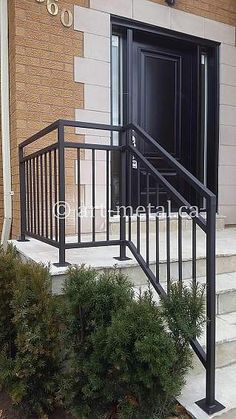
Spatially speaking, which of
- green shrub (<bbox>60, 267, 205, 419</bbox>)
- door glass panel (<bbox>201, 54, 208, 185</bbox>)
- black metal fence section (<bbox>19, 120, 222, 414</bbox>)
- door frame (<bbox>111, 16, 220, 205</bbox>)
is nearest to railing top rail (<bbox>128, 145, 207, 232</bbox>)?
black metal fence section (<bbox>19, 120, 222, 414</bbox>)

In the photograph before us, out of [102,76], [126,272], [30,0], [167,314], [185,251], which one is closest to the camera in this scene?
[167,314]

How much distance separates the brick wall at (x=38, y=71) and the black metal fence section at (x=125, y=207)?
1.08 feet

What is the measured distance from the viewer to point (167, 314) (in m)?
1.54

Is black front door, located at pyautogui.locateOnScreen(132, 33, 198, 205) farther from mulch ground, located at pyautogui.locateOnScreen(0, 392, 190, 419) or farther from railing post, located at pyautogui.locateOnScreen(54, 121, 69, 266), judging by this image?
mulch ground, located at pyautogui.locateOnScreen(0, 392, 190, 419)

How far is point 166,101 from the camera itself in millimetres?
4020

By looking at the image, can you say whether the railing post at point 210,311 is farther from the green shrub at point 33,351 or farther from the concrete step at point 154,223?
the concrete step at point 154,223

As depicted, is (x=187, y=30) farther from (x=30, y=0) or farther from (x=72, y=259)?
(x=72, y=259)

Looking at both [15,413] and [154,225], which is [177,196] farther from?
[154,225]

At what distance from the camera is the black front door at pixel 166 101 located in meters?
3.85

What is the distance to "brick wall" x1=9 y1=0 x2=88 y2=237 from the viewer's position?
3111mm

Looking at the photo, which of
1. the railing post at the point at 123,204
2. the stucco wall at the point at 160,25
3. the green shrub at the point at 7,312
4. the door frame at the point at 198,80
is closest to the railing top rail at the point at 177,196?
the railing post at the point at 123,204

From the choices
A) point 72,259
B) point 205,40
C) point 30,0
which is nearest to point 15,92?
point 30,0

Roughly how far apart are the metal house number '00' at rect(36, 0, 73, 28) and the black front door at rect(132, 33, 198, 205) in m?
0.77

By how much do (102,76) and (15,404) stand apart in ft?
9.11
